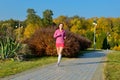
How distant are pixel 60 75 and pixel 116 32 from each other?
305 feet

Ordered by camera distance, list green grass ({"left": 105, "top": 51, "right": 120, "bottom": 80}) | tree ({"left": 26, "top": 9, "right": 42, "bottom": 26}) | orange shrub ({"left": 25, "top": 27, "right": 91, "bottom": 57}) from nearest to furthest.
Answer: green grass ({"left": 105, "top": 51, "right": 120, "bottom": 80}) < orange shrub ({"left": 25, "top": 27, "right": 91, "bottom": 57}) < tree ({"left": 26, "top": 9, "right": 42, "bottom": 26})

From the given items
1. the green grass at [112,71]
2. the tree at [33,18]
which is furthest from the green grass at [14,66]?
the tree at [33,18]

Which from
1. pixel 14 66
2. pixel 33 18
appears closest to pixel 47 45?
pixel 14 66

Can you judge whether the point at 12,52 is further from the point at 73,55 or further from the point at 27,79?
the point at 27,79

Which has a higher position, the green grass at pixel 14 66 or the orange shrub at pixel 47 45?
the orange shrub at pixel 47 45

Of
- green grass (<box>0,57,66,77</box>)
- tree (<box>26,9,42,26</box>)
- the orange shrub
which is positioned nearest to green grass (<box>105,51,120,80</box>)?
green grass (<box>0,57,66,77</box>)

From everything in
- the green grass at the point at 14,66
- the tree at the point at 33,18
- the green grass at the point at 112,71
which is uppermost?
the tree at the point at 33,18

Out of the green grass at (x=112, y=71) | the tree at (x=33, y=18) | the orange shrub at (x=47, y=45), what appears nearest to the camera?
the green grass at (x=112, y=71)

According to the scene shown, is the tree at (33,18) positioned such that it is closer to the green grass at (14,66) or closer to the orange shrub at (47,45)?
the orange shrub at (47,45)

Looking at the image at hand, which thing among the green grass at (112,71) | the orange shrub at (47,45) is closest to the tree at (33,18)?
the orange shrub at (47,45)

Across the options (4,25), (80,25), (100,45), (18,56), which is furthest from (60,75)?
(80,25)

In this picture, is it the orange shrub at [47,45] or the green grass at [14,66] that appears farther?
the orange shrub at [47,45]

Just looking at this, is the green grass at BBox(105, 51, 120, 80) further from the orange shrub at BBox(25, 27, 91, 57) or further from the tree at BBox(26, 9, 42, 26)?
the tree at BBox(26, 9, 42, 26)

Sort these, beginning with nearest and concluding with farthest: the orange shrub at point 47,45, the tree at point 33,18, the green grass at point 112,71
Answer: the green grass at point 112,71 < the orange shrub at point 47,45 < the tree at point 33,18
